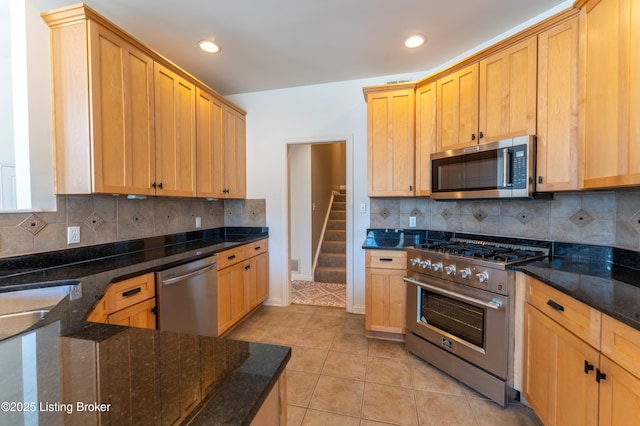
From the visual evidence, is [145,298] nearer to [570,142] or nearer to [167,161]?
[167,161]

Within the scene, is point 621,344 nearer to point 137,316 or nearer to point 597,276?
point 597,276

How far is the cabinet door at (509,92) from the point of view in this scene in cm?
191

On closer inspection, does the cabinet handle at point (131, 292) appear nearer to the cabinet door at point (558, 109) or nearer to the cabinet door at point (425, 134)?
the cabinet door at point (425, 134)

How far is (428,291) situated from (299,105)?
101 inches

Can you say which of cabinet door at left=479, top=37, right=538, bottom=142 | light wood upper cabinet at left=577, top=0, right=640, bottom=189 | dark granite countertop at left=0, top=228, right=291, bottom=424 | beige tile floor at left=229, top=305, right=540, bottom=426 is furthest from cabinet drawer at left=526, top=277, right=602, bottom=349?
dark granite countertop at left=0, top=228, right=291, bottom=424

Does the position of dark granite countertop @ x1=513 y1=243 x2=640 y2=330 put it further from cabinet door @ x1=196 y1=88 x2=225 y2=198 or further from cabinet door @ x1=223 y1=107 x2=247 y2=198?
cabinet door @ x1=223 y1=107 x2=247 y2=198

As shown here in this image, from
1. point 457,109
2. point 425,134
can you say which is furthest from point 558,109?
point 425,134

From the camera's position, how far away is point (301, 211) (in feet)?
15.2

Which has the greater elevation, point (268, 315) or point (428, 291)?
point (428, 291)

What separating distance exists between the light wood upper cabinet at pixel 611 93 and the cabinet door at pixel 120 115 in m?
2.91

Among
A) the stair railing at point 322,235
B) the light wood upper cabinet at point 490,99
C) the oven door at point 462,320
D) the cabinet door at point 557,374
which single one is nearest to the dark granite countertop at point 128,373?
the cabinet door at point 557,374

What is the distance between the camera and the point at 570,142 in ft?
5.67

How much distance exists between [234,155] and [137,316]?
2.09 meters

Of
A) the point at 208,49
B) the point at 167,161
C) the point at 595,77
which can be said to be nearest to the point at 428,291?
the point at 595,77
